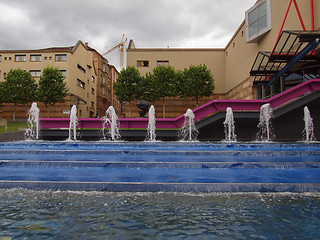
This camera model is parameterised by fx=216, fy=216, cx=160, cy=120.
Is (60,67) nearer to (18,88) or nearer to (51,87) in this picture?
(51,87)

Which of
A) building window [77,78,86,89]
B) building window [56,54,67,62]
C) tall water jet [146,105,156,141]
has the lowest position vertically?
tall water jet [146,105,156,141]

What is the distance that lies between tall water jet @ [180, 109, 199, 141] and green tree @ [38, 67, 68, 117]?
2348 centimetres

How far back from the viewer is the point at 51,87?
29000 millimetres

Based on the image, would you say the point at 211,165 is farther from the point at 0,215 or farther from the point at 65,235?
the point at 0,215

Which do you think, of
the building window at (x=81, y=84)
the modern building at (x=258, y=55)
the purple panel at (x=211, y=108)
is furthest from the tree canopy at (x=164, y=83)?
the purple panel at (x=211, y=108)

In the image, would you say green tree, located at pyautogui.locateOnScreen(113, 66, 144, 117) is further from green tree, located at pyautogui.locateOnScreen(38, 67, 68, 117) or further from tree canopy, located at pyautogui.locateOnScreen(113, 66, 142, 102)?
green tree, located at pyautogui.locateOnScreen(38, 67, 68, 117)

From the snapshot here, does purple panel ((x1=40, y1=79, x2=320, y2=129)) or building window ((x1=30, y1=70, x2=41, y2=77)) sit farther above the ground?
building window ((x1=30, y1=70, x2=41, y2=77))

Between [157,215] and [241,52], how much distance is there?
82.4 ft

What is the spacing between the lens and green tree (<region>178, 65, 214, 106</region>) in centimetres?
2767

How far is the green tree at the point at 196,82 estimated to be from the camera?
27.7m

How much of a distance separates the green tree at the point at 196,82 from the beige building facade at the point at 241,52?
3129 millimetres

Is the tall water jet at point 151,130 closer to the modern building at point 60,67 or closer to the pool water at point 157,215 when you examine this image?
the pool water at point 157,215

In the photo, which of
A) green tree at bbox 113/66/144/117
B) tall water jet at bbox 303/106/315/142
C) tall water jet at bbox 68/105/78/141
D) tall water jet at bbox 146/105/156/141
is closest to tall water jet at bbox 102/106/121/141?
tall water jet at bbox 68/105/78/141

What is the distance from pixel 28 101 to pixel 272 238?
114 ft
